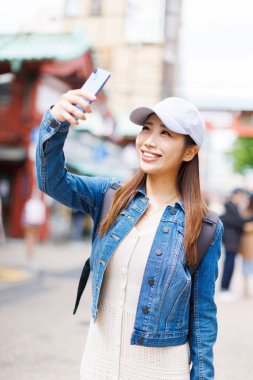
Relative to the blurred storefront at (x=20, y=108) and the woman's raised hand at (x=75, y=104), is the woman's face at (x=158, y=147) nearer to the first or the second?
Answer: the woman's raised hand at (x=75, y=104)

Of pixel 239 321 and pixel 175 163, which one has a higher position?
pixel 175 163

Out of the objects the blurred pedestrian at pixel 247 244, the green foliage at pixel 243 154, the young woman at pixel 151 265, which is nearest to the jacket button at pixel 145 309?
the young woman at pixel 151 265

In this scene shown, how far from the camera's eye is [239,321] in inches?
273

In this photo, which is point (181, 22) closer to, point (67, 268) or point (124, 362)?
point (67, 268)

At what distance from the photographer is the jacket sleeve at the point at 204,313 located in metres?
1.99

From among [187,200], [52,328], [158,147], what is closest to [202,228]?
[187,200]

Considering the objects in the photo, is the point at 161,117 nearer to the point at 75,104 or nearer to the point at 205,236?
the point at 75,104

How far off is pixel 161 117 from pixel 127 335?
0.84m

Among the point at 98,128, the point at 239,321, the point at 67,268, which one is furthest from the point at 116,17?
the point at 239,321

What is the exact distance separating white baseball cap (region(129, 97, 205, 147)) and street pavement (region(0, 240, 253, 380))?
3.06 meters

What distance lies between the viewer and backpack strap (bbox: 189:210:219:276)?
199 cm

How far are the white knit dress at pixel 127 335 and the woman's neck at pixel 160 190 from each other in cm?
14

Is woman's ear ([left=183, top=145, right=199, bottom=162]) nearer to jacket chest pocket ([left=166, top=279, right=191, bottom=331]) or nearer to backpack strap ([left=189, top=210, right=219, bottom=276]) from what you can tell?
backpack strap ([left=189, top=210, right=219, bottom=276])

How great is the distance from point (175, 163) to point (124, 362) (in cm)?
80
